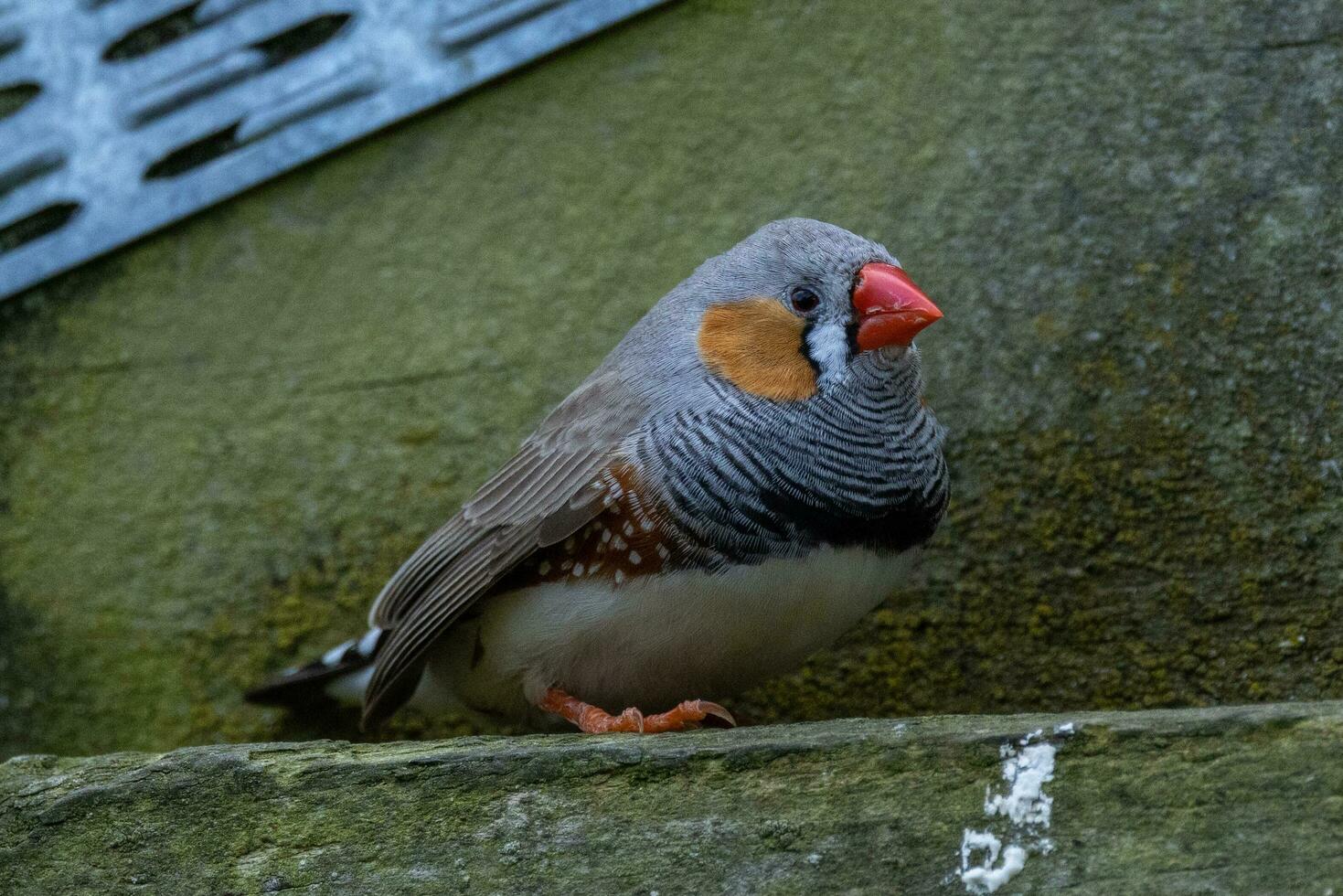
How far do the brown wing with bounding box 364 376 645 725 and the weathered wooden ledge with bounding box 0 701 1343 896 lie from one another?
1.90 feet

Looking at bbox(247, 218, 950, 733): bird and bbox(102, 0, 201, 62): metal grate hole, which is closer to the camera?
bbox(247, 218, 950, 733): bird

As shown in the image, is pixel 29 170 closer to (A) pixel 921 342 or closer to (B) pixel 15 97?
(B) pixel 15 97

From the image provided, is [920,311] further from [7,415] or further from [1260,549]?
[7,415]

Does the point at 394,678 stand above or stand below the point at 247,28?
below

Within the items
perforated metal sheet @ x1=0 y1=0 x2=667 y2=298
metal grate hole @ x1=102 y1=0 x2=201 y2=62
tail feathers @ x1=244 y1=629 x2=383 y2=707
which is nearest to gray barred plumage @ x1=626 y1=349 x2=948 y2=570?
tail feathers @ x1=244 y1=629 x2=383 y2=707

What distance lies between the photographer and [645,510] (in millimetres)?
2865

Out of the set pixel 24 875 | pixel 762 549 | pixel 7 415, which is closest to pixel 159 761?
pixel 24 875

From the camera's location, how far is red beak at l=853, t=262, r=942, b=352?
2898mm

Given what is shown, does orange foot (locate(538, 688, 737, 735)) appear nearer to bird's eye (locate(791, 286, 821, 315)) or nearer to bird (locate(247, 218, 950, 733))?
bird (locate(247, 218, 950, 733))

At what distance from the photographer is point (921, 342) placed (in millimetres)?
3732

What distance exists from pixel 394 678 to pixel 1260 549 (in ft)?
6.67

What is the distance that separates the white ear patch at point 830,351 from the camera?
9.72 ft

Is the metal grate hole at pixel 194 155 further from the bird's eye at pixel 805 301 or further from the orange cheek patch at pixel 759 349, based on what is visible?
the bird's eye at pixel 805 301

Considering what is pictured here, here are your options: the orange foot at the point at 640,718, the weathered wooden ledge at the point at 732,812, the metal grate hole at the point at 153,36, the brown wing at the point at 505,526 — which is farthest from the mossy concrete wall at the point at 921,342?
the weathered wooden ledge at the point at 732,812
